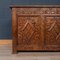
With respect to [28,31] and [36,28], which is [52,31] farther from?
[28,31]

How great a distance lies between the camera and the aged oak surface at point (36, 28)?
2.75 m

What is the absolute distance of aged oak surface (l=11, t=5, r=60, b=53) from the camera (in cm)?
275

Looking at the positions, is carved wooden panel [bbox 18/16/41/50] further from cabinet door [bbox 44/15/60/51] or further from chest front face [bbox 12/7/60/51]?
cabinet door [bbox 44/15/60/51]

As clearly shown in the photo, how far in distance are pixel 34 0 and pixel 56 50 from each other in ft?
4.23

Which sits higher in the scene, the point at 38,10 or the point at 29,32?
the point at 38,10

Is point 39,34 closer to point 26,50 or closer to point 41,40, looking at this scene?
point 41,40

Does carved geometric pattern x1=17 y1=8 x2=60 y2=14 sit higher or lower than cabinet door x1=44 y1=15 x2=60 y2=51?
higher

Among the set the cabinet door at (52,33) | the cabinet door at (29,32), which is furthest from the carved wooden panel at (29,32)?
the cabinet door at (52,33)

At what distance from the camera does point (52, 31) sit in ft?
9.14

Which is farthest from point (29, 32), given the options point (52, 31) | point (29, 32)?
point (52, 31)

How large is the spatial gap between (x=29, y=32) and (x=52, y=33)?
1.25ft

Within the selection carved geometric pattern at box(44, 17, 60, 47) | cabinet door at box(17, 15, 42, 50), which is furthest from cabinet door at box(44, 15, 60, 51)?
cabinet door at box(17, 15, 42, 50)

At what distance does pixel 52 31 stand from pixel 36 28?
0.88ft

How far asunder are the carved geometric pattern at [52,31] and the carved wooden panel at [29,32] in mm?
133
